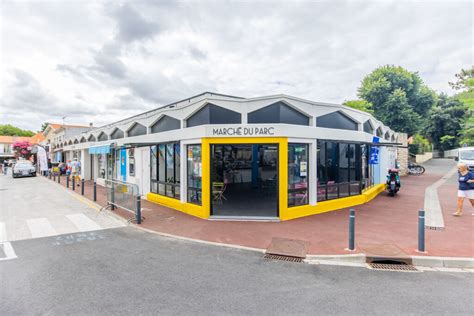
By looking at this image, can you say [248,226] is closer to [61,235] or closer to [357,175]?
[61,235]

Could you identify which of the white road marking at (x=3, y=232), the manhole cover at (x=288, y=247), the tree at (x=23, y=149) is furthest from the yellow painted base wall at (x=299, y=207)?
the tree at (x=23, y=149)

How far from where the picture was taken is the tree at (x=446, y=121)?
3809 centimetres

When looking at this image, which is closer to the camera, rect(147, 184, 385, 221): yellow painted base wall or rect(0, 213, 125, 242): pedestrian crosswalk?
rect(0, 213, 125, 242): pedestrian crosswalk

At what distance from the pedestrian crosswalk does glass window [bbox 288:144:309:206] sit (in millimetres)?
5725

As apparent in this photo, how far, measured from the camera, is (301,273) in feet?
16.1

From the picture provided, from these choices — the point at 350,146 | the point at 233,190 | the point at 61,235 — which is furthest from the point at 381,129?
the point at 61,235

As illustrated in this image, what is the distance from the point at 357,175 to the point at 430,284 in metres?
7.34

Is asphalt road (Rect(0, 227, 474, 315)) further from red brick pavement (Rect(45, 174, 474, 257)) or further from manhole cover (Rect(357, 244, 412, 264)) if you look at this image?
red brick pavement (Rect(45, 174, 474, 257))

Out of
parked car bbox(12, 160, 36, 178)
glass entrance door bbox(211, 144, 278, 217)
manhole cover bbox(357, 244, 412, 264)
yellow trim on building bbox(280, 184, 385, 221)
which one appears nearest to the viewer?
manhole cover bbox(357, 244, 412, 264)

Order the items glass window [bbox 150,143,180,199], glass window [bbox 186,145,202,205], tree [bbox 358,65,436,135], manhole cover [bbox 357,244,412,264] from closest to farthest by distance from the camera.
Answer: manhole cover [bbox 357,244,412,264]
glass window [bbox 186,145,202,205]
glass window [bbox 150,143,180,199]
tree [bbox 358,65,436,135]

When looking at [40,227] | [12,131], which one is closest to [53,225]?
[40,227]

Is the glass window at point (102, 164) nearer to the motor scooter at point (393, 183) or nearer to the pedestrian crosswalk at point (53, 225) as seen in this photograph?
the pedestrian crosswalk at point (53, 225)

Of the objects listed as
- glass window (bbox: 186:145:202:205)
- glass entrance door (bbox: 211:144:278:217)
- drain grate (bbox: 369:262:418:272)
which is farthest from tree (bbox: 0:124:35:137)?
drain grate (bbox: 369:262:418:272)

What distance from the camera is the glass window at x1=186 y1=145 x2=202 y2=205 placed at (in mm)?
9141
